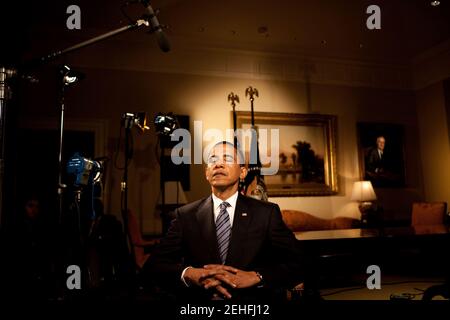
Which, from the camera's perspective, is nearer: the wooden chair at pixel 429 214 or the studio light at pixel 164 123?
the studio light at pixel 164 123

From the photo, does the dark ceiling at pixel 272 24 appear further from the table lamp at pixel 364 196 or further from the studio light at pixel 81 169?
the studio light at pixel 81 169

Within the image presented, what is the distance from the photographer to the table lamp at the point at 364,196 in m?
5.58

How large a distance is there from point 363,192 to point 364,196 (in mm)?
64

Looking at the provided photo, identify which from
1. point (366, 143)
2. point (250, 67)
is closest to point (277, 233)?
point (250, 67)

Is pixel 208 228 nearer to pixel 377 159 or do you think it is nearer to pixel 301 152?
pixel 301 152

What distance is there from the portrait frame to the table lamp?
52cm

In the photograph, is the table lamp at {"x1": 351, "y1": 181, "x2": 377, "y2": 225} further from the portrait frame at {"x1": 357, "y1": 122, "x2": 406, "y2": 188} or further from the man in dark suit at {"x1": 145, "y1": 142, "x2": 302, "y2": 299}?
the man in dark suit at {"x1": 145, "y1": 142, "x2": 302, "y2": 299}

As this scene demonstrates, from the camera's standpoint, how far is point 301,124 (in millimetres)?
5988

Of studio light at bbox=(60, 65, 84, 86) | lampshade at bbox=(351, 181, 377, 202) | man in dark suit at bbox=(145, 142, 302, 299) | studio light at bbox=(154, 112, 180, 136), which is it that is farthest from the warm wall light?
studio light at bbox=(60, 65, 84, 86)

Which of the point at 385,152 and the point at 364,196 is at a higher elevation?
the point at 385,152

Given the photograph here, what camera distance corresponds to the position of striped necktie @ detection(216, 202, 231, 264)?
5.55 feet

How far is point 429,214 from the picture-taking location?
5.18 metres

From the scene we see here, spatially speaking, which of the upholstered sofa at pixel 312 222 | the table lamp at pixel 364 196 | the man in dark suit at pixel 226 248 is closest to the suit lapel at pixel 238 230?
the man in dark suit at pixel 226 248

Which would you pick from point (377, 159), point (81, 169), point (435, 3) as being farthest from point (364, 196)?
point (81, 169)
